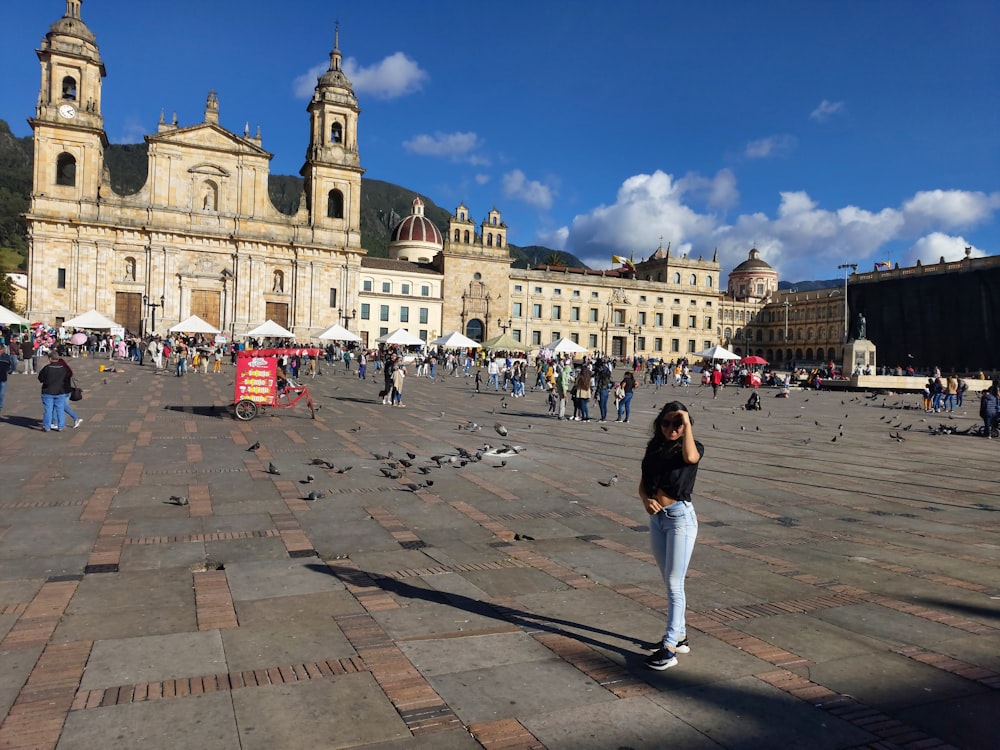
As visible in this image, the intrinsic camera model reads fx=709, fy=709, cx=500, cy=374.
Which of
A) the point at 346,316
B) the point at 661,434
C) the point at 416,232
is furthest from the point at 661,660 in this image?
the point at 416,232

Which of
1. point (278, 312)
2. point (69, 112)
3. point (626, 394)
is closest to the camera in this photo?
point (626, 394)

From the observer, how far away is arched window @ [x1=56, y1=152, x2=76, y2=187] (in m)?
49.7

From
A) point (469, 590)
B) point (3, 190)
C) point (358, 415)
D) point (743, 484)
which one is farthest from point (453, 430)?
point (3, 190)

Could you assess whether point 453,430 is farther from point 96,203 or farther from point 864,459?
point 96,203

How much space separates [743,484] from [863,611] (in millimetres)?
4990

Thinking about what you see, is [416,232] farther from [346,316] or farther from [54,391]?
[54,391]

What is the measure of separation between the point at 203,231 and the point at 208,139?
6751mm

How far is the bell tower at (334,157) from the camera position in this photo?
55156 mm

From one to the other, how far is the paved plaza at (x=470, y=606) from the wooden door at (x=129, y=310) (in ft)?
144

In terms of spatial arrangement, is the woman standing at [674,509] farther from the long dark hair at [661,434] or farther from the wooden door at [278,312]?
the wooden door at [278,312]

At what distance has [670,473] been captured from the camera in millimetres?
3938

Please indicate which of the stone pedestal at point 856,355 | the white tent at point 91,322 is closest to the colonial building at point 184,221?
the white tent at point 91,322

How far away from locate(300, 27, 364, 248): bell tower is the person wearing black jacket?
44.8 metres

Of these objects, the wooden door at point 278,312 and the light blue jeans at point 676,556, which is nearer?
the light blue jeans at point 676,556
